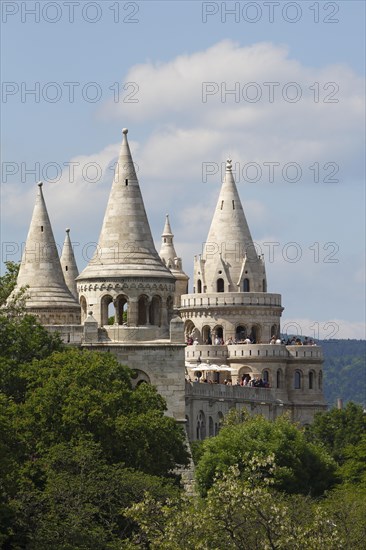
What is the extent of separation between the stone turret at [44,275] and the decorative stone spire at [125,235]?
12.4 metres

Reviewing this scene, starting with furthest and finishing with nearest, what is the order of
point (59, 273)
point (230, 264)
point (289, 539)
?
point (230, 264) → point (59, 273) → point (289, 539)

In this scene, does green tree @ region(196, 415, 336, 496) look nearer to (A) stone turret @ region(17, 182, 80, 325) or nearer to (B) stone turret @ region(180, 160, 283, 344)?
(A) stone turret @ region(17, 182, 80, 325)

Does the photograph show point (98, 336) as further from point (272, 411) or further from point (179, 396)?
point (272, 411)

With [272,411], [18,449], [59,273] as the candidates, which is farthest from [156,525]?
[272,411]

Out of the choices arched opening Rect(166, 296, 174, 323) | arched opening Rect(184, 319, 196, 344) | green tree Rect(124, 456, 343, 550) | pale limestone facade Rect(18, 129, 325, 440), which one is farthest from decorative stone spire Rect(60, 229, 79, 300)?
green tree Rect(124, 456, 343, 550)

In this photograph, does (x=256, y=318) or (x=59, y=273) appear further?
(x=256, y=318)

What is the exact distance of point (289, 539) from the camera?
186 ft

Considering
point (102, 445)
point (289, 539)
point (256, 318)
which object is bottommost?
point (289, 539)

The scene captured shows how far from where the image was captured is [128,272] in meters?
85.2

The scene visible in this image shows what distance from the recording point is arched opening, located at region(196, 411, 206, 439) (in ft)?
333

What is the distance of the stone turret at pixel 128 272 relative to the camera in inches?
3349

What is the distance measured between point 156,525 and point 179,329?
23910 millimetres

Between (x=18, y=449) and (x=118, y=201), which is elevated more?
(x=118, y=201)

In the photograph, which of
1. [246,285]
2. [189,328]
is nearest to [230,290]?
[246,285]
